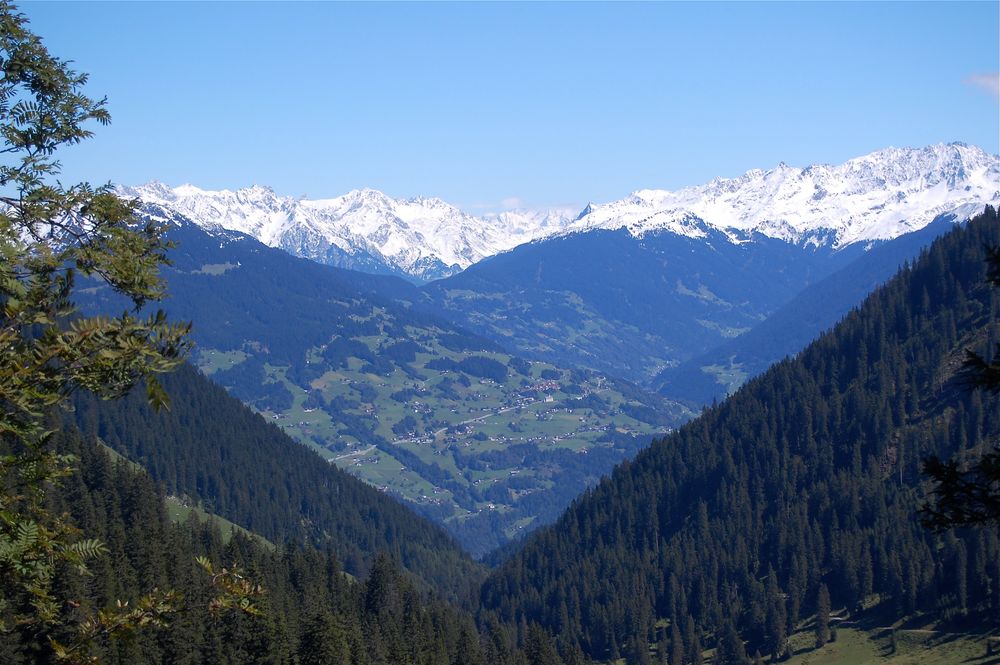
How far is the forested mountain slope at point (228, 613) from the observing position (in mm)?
71125

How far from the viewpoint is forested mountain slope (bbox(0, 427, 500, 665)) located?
71125 mm

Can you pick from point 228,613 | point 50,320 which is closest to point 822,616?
point 228,613

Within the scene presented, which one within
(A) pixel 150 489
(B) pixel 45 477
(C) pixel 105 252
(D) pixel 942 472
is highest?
(A) pixel 150 489

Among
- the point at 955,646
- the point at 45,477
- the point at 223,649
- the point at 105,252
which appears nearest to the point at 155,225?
the point at 105,252

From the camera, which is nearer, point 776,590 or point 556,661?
point 556,661

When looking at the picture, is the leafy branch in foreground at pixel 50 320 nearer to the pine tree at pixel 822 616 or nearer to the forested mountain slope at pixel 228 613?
the forested mountain slope at pixel 228 613

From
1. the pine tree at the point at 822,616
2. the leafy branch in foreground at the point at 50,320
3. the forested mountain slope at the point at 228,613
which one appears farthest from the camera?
the pine tree at the point at 822,616

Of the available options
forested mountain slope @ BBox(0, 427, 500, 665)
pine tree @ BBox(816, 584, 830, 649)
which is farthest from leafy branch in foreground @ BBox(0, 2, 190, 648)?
pine tree @ BBox(816, 584, 830, 649)

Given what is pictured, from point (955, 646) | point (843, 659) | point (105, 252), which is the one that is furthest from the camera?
point (843, 659)

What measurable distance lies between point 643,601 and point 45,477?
186727 millimetres

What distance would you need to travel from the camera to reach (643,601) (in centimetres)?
19362

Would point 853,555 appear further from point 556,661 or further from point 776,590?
point 556,661

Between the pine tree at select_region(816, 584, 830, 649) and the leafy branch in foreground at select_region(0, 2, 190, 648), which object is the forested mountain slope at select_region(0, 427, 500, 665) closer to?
the leafy branch in foreground at select_region(0, 2, 190, 648)

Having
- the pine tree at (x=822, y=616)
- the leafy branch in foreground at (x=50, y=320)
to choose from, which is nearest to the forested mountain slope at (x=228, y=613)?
the leafy branch in foreground at (x=50, y=320)
